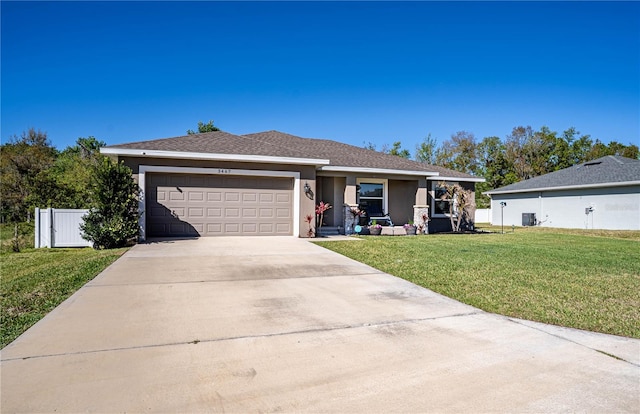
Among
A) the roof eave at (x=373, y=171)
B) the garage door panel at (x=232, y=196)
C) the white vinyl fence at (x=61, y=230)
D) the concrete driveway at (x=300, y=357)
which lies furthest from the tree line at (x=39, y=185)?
the roof eave at (x=373, y=171)

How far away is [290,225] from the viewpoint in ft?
44.0

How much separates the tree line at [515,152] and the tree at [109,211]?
108 feet

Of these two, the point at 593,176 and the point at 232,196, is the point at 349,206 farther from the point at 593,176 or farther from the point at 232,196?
the point at 593,176

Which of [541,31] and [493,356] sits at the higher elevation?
[541,31]

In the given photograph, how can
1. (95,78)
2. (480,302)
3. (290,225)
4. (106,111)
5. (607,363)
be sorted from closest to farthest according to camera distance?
(607,363), (480,302), (290,225), (95,78), (106,111)

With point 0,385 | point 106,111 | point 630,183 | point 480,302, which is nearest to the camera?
point 0,385

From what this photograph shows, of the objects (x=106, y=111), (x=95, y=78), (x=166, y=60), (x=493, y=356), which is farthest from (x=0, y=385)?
(x=106, y=111)

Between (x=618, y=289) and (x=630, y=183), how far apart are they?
17.4 meters

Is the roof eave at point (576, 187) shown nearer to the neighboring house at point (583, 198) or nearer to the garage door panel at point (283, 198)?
the neighboring house at point (583, 198)

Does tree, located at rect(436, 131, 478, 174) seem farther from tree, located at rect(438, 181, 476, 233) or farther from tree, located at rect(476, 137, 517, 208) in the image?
tree, located at rect(438, 181, 476, 233)

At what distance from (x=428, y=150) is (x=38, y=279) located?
42.5 meters

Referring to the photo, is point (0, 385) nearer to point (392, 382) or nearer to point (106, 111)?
point (392, 382)

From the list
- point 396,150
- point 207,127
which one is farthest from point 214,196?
point 396,150

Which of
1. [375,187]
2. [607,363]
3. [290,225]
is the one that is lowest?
[607,363]
